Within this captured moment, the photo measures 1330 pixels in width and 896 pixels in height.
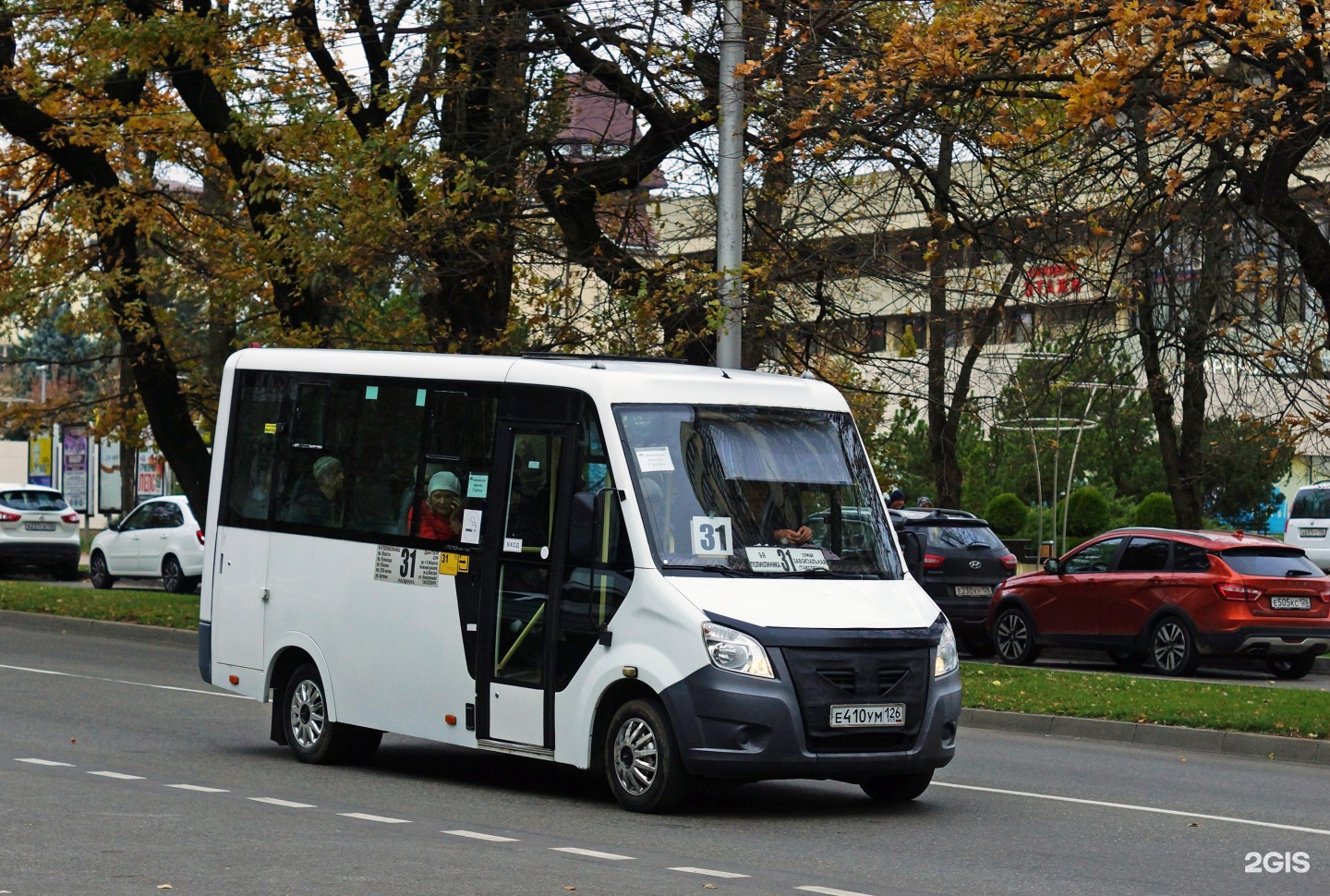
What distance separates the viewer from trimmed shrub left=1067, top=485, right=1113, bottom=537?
41.8m

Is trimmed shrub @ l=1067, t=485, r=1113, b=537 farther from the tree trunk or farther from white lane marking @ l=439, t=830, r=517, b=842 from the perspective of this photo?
white lane marking @ l=439, t=830, r=517, b=842

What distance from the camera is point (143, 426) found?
94.0 ft

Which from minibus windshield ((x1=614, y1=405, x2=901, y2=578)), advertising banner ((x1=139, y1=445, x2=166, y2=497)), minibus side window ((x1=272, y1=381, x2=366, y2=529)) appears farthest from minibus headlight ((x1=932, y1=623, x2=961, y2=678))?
advertising banner ((x1=139, y1=445, x2=166, y2=497))

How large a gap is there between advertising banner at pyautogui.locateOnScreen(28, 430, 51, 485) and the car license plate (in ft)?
187

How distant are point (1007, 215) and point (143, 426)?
16.3 metres

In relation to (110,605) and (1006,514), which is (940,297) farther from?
(1006,514)

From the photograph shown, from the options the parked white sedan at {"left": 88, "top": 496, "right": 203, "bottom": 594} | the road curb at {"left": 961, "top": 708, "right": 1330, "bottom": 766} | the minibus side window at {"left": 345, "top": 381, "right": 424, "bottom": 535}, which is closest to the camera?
the minibus side window at {"left": 345, "top": 381, "right": 424, "bottom": 535}

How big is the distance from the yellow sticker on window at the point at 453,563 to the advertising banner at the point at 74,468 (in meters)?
47.3

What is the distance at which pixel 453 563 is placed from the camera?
1094cm

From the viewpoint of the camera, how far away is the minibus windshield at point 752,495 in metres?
10.0

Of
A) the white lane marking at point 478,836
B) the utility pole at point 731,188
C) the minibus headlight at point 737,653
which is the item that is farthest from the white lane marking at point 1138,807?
the utility pole at point 731,188

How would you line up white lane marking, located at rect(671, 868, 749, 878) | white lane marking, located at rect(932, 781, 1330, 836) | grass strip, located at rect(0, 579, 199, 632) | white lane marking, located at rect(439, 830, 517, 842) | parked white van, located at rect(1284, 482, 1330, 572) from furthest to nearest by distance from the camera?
1. parked white van, located at rect(1284, 482, 1330, 572)
2. grass strip, located at rect(0, 579, 199, 632)
3. white lane marking, located at rect(932, 781, 1330, 836)
4. white lane marking, located at rect(439, 830, 517, 842)
5. white lane marking, located at rect(671, 868, 749, 878)

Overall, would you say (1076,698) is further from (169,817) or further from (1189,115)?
(169,817)

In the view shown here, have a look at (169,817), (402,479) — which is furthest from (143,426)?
(169,817)
